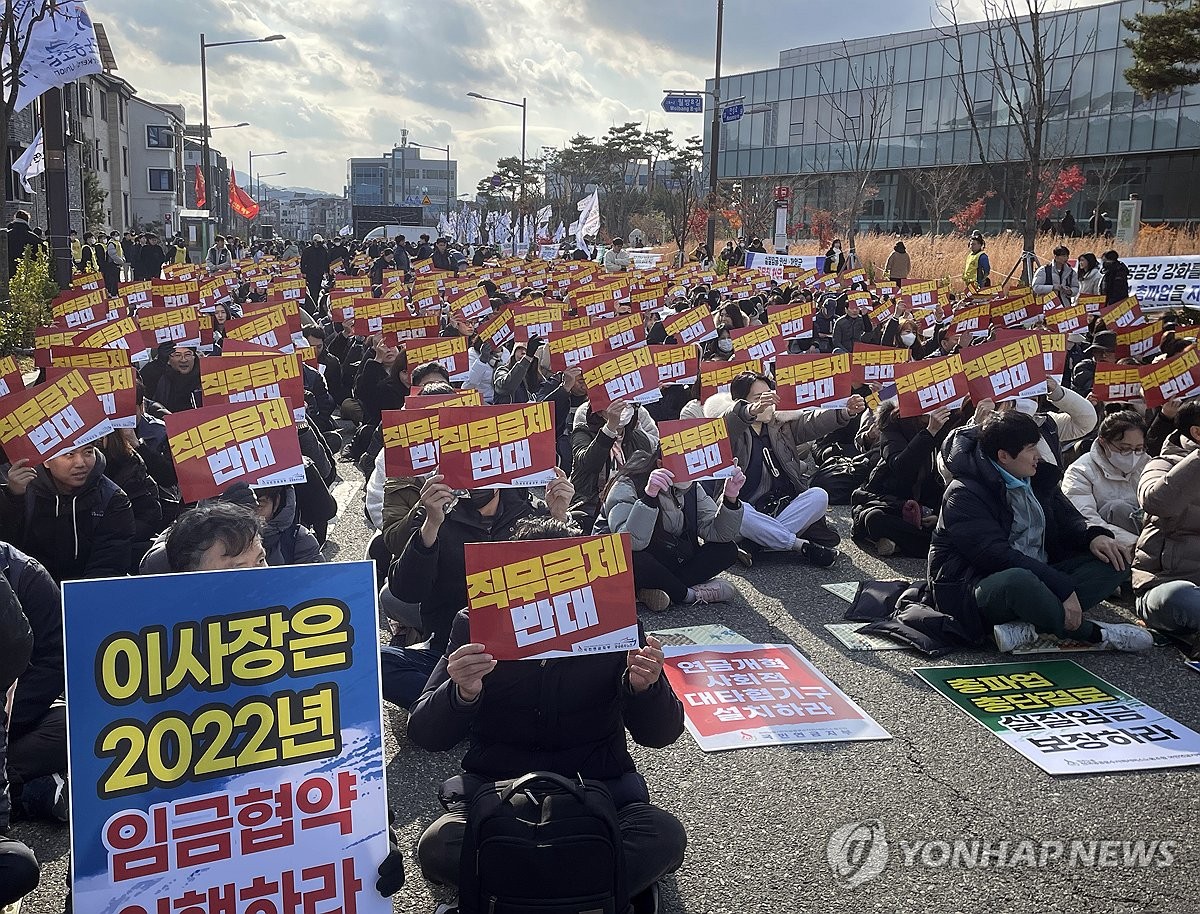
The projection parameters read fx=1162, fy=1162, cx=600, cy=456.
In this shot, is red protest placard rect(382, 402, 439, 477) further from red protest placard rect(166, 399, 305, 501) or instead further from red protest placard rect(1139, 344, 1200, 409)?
red protest placard rect(1139, 344, 1200, 409)

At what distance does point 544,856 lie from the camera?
3.21 metres

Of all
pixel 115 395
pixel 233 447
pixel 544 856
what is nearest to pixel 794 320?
pixel 115 395

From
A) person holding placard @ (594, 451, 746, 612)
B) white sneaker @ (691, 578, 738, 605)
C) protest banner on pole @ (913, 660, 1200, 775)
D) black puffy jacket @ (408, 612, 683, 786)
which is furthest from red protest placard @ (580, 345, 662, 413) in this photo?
black puffy jacket @ (408, 612, 683, 786)

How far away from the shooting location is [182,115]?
104625 millimetres

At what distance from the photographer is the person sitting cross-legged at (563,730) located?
3.70 meters

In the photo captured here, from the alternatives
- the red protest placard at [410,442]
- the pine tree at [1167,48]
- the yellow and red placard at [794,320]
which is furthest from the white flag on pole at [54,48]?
the pine tree at [1167,48]

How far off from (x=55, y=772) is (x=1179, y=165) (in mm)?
40847

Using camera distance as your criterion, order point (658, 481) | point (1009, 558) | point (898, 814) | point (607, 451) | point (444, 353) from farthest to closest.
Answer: point (444, 353)
point (607, 451)
point (658, 481)
point (1009, 558)
point (898, 814)

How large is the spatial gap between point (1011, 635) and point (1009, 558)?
16.5 inches

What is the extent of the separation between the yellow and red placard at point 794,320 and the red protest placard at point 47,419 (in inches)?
364

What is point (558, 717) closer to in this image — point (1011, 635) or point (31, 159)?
point (1011, 635)

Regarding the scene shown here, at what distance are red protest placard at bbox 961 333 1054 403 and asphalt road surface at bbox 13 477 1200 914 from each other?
2.71 meters

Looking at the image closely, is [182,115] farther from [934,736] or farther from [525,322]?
[934,736]

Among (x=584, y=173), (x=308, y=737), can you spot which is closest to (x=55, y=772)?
(x=308, y=737)
